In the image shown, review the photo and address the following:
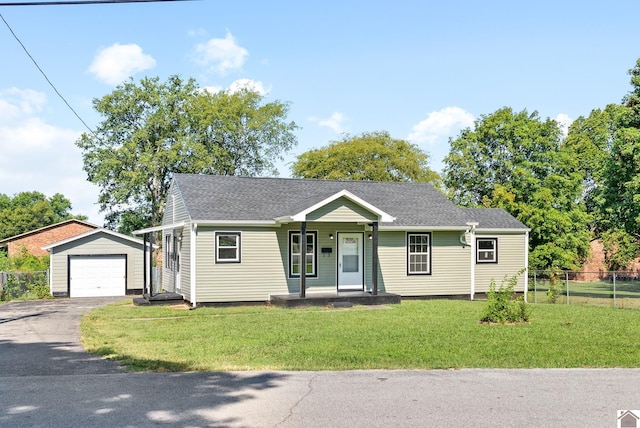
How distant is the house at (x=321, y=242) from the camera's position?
819 inches

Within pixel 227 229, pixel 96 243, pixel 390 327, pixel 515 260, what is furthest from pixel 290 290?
pixel 96 243

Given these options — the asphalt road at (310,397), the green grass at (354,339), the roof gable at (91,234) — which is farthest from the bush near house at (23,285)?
the asphalt road at (310,397)

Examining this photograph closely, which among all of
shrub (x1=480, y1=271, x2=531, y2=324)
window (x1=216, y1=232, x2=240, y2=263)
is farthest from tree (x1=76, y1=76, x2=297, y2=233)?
shrub (x1=480, y1=271, x2=531, y2=324)

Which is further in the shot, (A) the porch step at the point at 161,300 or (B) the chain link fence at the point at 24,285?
(B) the chain link fence at the point at 24,285

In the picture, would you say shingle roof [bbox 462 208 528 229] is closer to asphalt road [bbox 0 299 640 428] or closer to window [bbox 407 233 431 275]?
window [bbox 407 233 431 275]

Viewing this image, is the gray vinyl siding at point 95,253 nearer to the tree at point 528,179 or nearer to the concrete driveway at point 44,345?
the concrete driveway at point 44,345

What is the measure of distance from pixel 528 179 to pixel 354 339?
28.8 m

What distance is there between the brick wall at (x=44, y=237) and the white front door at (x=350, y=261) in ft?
100

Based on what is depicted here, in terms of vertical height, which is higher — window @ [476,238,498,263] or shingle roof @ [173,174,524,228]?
shingle roof @ [173,174,524,228]

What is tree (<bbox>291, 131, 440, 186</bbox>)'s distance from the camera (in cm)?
4997

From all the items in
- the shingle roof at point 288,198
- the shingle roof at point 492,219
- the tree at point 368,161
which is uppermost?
the tree at point 368,161

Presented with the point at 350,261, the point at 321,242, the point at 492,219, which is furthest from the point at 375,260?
the point at 492,219

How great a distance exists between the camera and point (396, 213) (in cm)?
2375

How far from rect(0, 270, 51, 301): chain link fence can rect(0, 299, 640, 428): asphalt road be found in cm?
1856
